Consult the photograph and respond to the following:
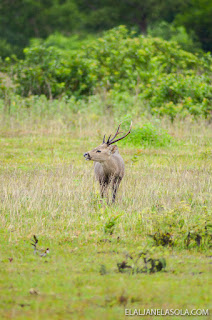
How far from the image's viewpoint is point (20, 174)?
1177 centimetres

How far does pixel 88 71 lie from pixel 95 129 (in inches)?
234

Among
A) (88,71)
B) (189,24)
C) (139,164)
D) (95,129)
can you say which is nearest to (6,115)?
(95,129)

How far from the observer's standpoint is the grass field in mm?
A: 5227

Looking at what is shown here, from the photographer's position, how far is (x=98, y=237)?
7.32m

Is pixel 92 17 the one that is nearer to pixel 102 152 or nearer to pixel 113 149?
pixel 113 149

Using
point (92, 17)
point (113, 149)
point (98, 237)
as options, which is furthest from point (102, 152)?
point (92, 17)

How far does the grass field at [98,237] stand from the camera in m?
5.23

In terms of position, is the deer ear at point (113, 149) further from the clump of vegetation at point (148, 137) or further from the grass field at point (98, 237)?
the clump of vegetation at point (148, 137)

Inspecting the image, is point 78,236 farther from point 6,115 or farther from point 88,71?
point 88,71

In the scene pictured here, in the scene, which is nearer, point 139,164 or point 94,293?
→ point 94,293

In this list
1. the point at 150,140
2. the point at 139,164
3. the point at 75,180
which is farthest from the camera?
the point at 150,140


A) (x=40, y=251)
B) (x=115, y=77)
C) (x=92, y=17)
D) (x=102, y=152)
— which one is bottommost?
(x=40, y=251)

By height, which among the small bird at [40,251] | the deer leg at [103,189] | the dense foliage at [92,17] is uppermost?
the dense foliage at [92,17]

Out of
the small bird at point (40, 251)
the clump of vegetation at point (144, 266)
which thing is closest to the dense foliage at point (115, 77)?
the small bird at point (40, 251)
